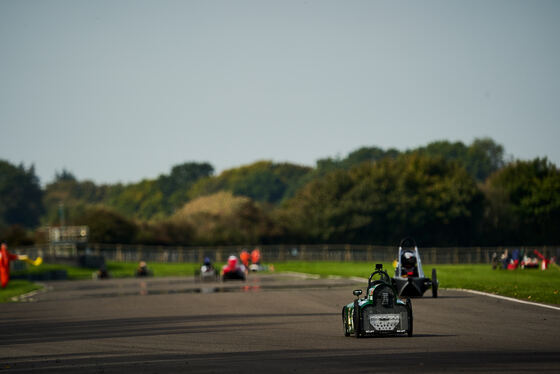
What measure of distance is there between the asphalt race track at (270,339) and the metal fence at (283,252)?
5839 cm

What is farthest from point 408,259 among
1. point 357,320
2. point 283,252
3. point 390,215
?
point 390,215

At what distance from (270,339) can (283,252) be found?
76444 millimetres

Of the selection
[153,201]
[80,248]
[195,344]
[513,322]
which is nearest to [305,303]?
[513,322]

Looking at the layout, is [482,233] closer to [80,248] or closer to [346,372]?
[80,248]

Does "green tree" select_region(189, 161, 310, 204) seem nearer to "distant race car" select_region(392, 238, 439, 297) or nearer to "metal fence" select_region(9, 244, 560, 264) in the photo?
"metal fence" select_region(9, 244, 560, 264)

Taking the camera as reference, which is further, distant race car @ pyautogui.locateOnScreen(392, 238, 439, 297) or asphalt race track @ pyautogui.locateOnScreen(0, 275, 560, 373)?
distant race car @ pyautogui.locateOnScreen(392, 238, 439, 297)

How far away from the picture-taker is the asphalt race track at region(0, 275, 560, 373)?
38.7 ft

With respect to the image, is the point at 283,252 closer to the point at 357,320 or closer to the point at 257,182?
the point at 357,320

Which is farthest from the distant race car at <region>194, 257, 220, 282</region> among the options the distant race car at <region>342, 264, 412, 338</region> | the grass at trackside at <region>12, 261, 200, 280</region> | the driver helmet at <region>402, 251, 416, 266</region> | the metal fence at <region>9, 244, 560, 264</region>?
the metal fence at <region>9, 244, 560, 264</region>

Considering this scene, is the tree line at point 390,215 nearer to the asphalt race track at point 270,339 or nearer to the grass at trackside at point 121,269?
the grass at trackside at point 121,269

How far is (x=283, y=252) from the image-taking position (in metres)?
91.9

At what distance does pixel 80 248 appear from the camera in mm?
86000

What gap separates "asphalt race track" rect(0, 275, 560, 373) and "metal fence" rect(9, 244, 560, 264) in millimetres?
58393

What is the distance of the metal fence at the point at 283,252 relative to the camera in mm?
83875
